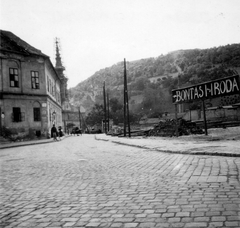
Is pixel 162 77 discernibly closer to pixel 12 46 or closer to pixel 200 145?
pixel 12 46

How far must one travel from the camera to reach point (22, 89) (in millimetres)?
28156

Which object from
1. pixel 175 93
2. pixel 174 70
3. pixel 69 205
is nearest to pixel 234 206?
pixel 69 205

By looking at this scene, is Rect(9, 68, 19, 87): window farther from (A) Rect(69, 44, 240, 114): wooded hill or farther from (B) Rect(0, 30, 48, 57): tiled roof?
(A) Rect(69, 44, 240, 114): wooded hill

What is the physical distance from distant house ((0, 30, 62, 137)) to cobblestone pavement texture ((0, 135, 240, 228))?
2240 cm

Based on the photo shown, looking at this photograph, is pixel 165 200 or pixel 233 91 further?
pixel 233 91

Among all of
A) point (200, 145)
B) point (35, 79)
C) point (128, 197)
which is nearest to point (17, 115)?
point (35, 79)

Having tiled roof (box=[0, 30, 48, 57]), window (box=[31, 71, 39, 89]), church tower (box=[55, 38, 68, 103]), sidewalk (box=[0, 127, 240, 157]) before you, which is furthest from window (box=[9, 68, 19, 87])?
church tower (box=[55, 38, 68, 103])

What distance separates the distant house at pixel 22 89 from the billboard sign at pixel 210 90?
17594 millimetres

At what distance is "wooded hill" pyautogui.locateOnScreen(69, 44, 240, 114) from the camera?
8506cm

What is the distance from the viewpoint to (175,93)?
1786 centimetres

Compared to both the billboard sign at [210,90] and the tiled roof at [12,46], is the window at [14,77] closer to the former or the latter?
the tiled roof at [12,46]

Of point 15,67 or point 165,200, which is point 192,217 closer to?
point 165,200

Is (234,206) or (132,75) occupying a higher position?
(132,75)

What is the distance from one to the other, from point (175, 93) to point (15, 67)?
18.5m
